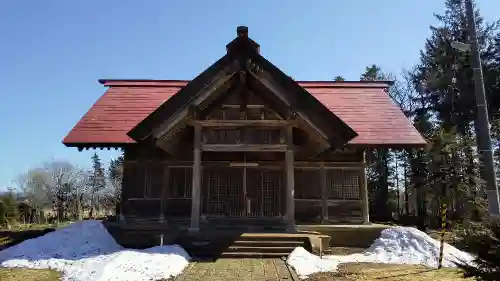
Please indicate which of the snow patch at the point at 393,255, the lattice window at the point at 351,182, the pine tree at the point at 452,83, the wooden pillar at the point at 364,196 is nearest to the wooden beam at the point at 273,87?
the snow patch at the point at 393,255

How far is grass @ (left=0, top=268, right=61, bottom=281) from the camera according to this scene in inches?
309

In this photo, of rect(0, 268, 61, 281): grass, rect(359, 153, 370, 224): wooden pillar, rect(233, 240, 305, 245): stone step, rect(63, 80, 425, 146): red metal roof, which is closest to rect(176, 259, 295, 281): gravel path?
rect(233, 240, 305, 245): stone step

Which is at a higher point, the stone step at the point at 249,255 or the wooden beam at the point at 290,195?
the wooden beam at the point at 290,195

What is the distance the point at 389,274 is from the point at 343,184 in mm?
6373

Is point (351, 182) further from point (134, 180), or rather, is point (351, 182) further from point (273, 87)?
point (134, 180)

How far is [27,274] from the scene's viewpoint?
324 inches

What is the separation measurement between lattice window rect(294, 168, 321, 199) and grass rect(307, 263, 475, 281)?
5.08 m

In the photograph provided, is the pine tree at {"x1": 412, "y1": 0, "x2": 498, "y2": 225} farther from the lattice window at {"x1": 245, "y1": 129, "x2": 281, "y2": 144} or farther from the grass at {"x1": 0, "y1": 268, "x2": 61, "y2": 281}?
the grass at {"x1": 0, "y1": 268, "x2": 61, "y2": 281}

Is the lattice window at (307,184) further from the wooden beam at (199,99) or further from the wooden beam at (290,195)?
the wooden beam at (199,99)

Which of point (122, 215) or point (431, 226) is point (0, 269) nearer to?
point (122, 215)

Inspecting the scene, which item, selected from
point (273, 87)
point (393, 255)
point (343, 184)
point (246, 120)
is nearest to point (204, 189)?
point (246, 120)

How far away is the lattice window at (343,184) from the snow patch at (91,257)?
6.77m

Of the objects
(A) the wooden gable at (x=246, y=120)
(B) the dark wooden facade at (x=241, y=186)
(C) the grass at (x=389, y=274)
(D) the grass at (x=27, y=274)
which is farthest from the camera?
(B) the dark wooden facade at (x=241, y=186)

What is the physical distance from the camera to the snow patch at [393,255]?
9.30 metres
